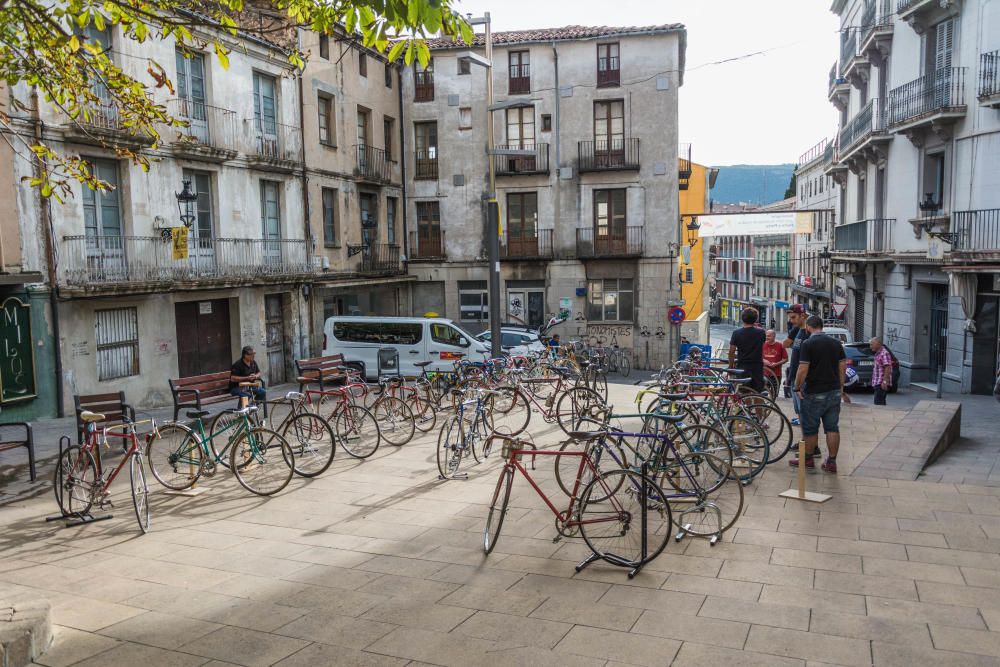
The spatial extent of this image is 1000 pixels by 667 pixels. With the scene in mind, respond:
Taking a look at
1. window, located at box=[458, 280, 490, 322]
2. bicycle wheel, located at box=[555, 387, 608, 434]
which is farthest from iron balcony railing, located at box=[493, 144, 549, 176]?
bicycle wheel, located at box=[555, 387, 608, 434]

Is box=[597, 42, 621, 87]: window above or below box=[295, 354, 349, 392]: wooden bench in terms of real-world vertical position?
above

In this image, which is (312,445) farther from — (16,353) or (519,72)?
(519,72)

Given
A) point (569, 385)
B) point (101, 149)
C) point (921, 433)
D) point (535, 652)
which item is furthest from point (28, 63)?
point (921, 433)

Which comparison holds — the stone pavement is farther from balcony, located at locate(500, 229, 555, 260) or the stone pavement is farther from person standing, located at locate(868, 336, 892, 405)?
balcony, located at locate(500, 229, 555, 260)

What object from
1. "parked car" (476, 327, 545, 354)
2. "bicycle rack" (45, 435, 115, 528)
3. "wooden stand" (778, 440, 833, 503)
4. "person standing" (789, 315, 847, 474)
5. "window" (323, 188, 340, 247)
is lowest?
"bicycle rack" (45, 435, 115, 528)

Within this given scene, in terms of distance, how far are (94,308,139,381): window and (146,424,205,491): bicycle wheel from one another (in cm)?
915

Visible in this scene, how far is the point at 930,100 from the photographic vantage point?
2225 centimetres

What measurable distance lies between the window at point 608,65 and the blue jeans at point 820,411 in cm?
2323

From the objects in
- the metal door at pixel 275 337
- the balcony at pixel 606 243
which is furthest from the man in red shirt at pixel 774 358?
the balcony at pixel 606 243

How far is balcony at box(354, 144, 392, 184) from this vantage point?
27391mm

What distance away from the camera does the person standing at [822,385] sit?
896 centimetres

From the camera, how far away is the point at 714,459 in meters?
7.21

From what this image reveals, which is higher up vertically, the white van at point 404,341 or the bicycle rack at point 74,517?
the white van at point 404,341

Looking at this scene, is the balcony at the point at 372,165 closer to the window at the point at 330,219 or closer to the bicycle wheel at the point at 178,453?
the window at the point at 330,219
